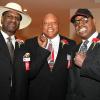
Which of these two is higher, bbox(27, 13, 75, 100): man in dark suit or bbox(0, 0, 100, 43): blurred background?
bbox(0, 0, 100, 43): blurred background

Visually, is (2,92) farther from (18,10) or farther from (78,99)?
(18,10)

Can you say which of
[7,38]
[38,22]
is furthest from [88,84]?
[38,22]

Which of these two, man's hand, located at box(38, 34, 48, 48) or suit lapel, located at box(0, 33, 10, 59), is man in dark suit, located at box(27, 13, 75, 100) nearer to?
man's hand, located at box(38, 34, 48, 48)

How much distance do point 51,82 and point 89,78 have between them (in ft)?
2.51

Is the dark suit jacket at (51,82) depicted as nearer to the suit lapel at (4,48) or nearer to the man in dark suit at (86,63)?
the man in dark suit at (86,63)

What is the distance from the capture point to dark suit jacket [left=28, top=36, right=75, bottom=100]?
3232mm

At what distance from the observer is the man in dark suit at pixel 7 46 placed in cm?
287

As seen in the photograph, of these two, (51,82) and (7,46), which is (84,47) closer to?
(51,82)

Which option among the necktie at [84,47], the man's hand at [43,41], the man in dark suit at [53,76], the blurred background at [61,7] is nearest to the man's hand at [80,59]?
the necktie at [84,47]

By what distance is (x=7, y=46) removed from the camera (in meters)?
2.99

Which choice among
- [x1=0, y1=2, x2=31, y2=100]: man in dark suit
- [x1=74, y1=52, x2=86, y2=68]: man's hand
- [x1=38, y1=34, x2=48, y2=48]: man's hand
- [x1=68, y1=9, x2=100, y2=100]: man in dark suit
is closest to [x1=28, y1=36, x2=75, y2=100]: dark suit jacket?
[x1=38, y1=34, x2=48, y2=48]: man's hand

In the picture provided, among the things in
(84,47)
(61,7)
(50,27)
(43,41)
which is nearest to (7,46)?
(43,41)

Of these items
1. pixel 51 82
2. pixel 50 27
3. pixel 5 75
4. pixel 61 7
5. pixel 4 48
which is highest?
pixel 61 7

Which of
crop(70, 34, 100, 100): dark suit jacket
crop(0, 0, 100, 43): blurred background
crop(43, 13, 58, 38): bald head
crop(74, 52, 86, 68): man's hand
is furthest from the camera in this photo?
crop(0, 0, 100, 43): blurred background
